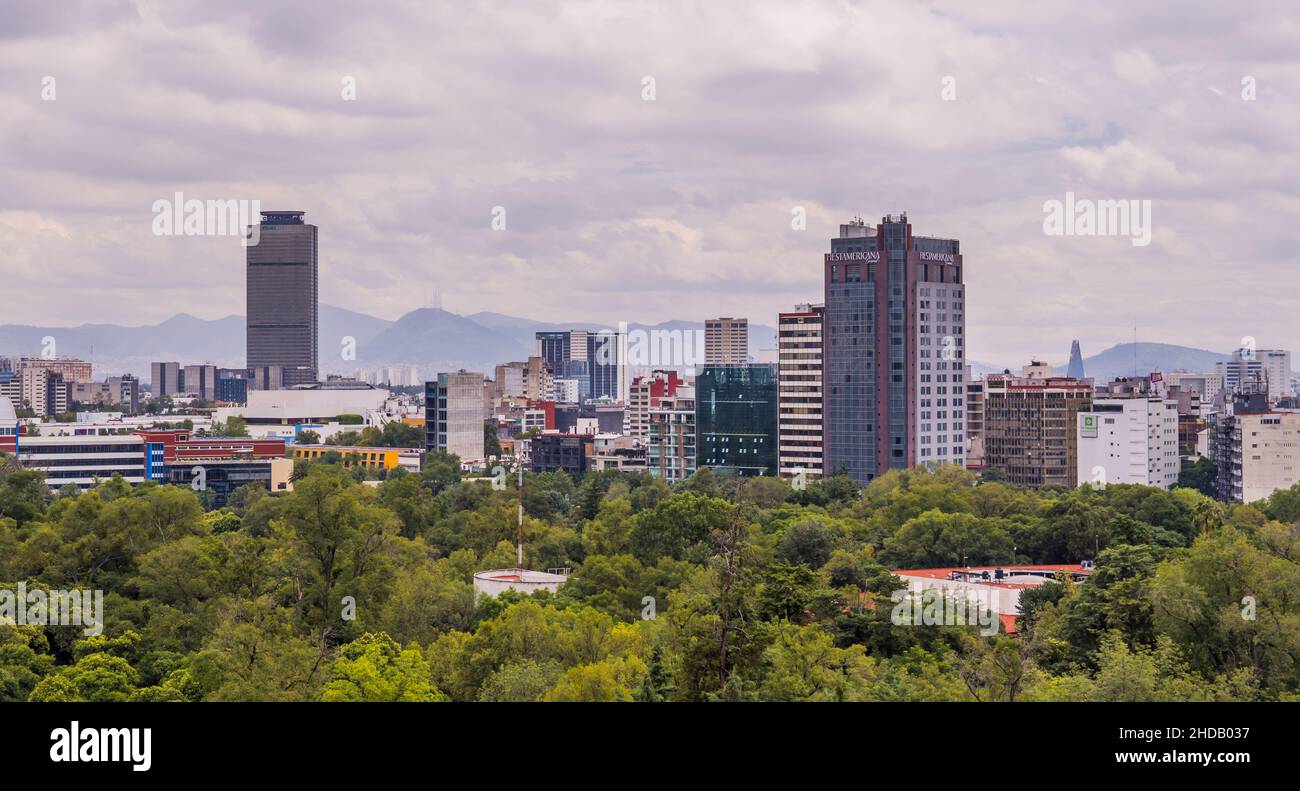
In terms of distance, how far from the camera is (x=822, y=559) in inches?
1366

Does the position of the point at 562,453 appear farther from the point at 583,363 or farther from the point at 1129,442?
the point at 583,363

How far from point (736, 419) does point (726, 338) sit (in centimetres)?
7086

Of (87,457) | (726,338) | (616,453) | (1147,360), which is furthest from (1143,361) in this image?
(87,457)

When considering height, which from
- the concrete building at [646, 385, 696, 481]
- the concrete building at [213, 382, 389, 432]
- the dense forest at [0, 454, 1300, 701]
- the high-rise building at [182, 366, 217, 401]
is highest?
the high-rise building at [182, 366, 217, 401]

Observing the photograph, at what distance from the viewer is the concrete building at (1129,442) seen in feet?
248

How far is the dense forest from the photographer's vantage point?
19375mm

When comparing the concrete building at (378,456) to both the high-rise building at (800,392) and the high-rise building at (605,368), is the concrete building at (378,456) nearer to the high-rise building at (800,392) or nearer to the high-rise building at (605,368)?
the high-rise building at (800,392)

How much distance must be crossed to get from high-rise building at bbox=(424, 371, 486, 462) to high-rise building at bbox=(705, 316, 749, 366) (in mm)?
51946

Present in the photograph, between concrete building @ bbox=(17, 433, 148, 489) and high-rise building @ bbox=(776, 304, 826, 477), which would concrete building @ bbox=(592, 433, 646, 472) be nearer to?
high-rise building @ bbox=(776, 304, 826, 477)

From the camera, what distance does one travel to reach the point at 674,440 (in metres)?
82.6

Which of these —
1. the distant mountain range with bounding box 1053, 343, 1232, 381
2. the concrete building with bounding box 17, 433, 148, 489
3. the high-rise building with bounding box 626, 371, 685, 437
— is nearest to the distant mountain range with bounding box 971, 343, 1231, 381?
the distant mountain range with bounding box 1053, 343, 1232, 381

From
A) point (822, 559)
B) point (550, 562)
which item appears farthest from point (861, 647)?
point (550, 562)
